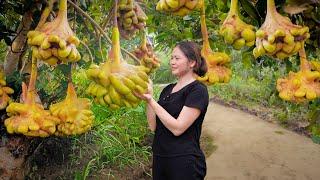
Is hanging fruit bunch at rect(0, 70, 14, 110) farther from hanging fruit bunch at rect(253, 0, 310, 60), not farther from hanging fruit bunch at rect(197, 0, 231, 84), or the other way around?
hanging fruit bunch at rect(253, 0, 310, 60)

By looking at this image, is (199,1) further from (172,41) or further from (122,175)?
(122,175)

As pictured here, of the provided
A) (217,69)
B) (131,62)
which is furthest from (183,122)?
(131,62)

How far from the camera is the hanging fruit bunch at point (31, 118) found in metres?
1.11

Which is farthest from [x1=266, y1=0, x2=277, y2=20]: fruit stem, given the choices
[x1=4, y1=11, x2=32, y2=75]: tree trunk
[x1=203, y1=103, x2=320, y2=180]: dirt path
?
[x1=203, y1=103, x2=320, y2=180]: dirt path

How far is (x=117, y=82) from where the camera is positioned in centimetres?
93

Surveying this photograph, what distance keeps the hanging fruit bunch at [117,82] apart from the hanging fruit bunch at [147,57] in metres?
0.55

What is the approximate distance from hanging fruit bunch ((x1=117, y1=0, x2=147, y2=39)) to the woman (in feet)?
2.01

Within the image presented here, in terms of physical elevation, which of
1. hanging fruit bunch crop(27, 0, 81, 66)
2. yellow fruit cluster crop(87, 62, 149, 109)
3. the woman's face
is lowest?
the woman's face

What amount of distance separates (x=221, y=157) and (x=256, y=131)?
1.45 meters

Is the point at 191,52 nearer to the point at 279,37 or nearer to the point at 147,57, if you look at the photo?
the point at 147,57

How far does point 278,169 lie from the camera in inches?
202

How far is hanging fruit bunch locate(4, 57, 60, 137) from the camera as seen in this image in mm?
1108

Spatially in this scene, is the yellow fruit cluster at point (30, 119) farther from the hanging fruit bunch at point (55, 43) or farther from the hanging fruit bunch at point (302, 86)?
the hanging fruit bunch at point (302, 86)

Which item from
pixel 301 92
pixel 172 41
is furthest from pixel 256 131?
pixel 301 92
